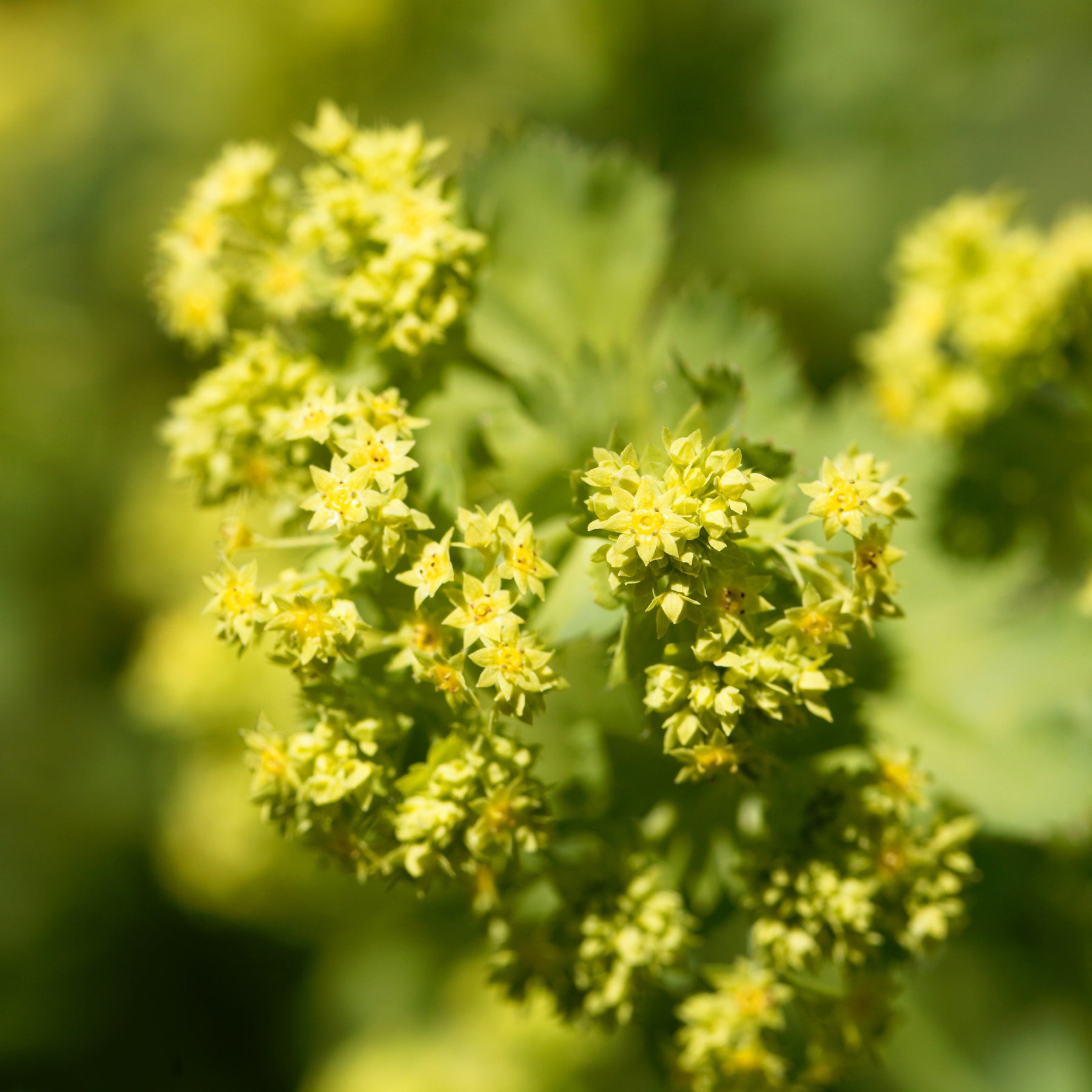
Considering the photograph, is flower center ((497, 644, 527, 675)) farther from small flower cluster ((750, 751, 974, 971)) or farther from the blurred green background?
the blurred green background

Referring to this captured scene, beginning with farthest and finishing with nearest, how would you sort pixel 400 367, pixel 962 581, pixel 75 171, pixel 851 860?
pixel 75 171 → pixel 962 581 → pixel 400 367 → pixel 851 860

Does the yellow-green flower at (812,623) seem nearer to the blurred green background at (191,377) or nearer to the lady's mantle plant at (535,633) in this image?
the lady's mantle plant at (535,633)

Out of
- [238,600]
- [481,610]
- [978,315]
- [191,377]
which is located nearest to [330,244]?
[238,600]

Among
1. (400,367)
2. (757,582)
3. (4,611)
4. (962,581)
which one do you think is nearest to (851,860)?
(757,582)

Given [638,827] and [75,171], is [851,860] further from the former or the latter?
[75,171]

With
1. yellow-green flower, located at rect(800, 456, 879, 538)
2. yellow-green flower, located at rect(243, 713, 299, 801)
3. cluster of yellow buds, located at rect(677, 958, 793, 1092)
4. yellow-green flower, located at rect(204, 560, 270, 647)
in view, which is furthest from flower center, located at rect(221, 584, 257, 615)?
cluster of yellow buds, located at rect(677, 958, 793, 1092)

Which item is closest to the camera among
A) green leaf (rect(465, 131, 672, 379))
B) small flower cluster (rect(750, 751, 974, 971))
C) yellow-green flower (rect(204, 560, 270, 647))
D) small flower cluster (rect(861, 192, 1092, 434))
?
yellow-green flower (rect(204, 560, 270, 647))

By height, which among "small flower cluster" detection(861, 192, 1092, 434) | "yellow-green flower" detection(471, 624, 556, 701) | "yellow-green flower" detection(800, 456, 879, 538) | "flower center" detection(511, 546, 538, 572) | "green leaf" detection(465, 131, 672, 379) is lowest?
"yellow-green flower" detection(471, 624, 556, 701)

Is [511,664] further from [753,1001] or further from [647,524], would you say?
[753,1001]
